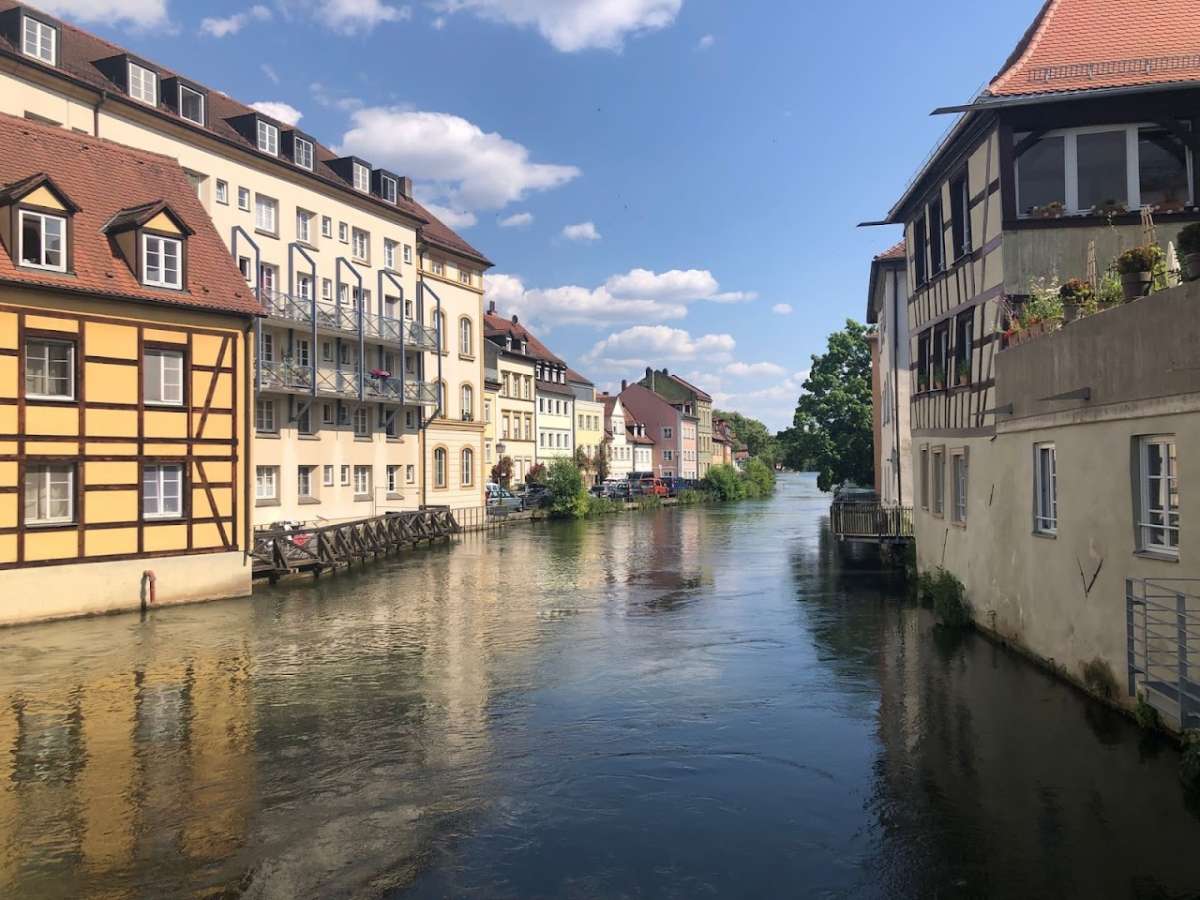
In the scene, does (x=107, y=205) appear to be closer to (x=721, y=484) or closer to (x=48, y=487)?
(x=48, y=487)

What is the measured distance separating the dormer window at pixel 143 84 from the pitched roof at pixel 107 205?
6.77 metres

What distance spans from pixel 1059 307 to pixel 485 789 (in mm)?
10538

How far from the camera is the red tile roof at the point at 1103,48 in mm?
15711

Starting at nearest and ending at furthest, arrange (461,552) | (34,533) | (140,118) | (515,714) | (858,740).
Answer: (858,740) < (515,714) < (34,533) < (140,118) < (461,552)

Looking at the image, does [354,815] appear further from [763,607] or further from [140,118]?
[140,118]

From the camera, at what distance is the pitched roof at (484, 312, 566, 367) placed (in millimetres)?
60969

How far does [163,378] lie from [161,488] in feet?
8.03

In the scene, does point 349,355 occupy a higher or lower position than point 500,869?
higher

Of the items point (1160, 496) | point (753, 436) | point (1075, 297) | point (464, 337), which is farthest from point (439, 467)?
point (753, 436)

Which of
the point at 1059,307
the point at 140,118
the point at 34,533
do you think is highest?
the point at 140,118

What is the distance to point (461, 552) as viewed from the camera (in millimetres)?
36062

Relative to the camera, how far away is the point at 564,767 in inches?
408

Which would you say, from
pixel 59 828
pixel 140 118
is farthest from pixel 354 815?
pixel 140 118

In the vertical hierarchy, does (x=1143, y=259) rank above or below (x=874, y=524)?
above
